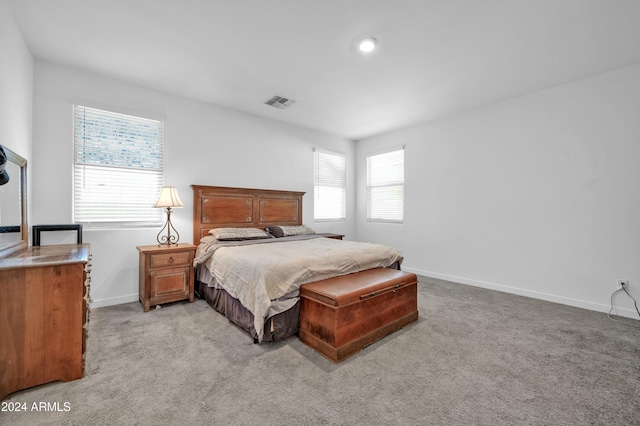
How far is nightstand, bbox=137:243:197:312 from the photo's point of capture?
3.04 meters

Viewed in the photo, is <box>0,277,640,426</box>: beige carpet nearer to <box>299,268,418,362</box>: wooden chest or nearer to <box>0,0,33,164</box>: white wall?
<box>299,268,418,362</box>: wooden chest

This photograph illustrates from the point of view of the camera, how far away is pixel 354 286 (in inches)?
92.0

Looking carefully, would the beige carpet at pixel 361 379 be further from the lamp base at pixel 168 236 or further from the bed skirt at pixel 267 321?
the lamp base at pixel 168 236

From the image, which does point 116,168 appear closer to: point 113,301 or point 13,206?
point 13,206

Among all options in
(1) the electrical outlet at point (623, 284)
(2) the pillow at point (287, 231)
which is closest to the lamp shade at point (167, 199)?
(2) the pillow at point (287, 231)

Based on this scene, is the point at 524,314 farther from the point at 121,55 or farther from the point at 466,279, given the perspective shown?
the point at 121,55

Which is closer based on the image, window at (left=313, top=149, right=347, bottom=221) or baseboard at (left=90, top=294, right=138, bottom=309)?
baseboard at (left=90, top=294, right=138, bottom=309)

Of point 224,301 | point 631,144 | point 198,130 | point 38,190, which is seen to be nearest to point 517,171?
point 631,144

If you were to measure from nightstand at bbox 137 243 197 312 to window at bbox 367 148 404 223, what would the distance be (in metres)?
3.57

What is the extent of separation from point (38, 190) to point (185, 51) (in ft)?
7.06

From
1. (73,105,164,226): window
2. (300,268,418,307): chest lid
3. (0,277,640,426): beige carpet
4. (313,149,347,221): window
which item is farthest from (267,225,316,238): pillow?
(300,268,418,307): chest lid

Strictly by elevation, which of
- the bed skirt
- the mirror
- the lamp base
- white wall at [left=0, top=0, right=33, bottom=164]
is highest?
white wall at [left=0, top=0, right=33, bottom=164]

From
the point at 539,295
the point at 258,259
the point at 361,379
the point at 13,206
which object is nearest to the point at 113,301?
the point at 13,206

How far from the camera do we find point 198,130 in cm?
391
